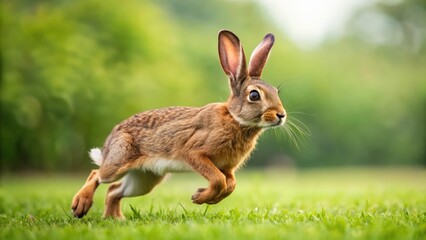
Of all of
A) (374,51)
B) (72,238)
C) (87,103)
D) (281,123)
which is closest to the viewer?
(72,238)

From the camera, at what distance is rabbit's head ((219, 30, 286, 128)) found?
5344mm

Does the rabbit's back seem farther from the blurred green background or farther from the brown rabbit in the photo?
the blurred green background

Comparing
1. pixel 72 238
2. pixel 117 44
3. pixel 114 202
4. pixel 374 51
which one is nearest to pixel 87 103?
pixel 117 44

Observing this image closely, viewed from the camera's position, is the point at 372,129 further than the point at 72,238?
Yes

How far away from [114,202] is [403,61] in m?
45.8

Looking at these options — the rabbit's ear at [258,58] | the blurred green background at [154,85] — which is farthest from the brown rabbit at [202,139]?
the blurred green background at [154,85]

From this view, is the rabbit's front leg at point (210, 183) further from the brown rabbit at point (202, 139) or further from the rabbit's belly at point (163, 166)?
the rabbit's belly at point (163, 166)

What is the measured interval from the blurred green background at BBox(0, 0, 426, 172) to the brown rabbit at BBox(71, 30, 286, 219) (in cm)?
97

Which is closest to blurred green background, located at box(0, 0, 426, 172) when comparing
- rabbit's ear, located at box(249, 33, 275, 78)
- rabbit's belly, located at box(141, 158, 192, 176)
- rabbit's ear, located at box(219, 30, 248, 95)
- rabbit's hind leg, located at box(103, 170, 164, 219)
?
rabbit's ear, located at box(249, 33, 275, 78)

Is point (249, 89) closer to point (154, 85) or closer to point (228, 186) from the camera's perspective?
point (228, 186)

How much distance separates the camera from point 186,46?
3606cm

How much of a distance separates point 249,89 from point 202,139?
0.61 metres

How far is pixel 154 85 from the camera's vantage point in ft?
74.3

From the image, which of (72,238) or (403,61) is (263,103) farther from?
Answer: (403,61)
